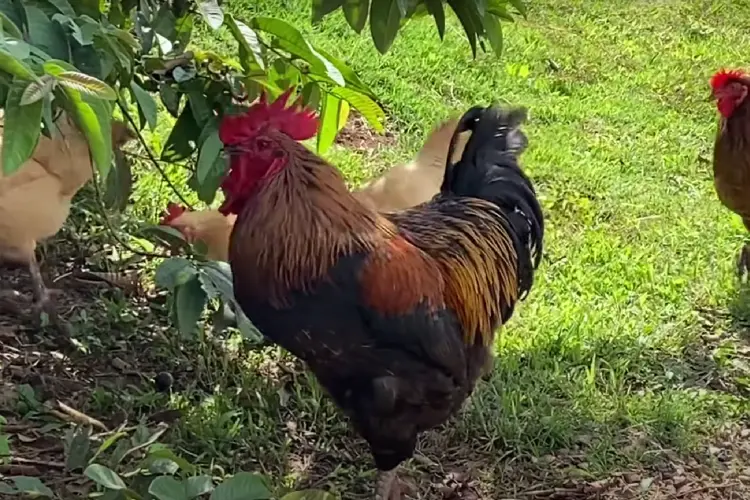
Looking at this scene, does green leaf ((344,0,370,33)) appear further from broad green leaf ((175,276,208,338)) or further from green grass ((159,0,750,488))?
green grass ((159,0,750,488))

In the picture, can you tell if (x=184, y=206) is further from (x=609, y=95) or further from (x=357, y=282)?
(x=609, y=95)

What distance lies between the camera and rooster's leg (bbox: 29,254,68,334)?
11.0 ft

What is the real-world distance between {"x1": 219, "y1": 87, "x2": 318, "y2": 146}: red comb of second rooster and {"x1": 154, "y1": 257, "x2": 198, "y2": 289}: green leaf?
0.35 metres

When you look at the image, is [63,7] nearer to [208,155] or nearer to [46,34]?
[46,34]

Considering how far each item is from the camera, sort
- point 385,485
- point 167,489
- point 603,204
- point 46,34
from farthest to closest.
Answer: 1. point 603,204
2. point 385,485
3. point 167,489
4. point 46,34

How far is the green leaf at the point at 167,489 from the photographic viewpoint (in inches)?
72.4

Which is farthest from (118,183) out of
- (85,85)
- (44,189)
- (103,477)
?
(85,85)

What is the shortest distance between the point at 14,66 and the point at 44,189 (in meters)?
2.15

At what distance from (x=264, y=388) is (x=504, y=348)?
879 mm

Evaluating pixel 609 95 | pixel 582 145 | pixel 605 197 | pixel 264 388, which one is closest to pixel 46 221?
pixel 264 388

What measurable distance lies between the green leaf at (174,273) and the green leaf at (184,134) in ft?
1.33

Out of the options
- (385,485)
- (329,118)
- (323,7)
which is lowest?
(385,485)

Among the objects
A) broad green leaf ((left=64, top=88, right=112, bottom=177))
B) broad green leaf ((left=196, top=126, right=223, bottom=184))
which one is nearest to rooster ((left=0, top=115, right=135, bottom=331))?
broad green leaf ((left=196, top=126, right=223, bottom=184))

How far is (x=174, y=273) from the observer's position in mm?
2529
